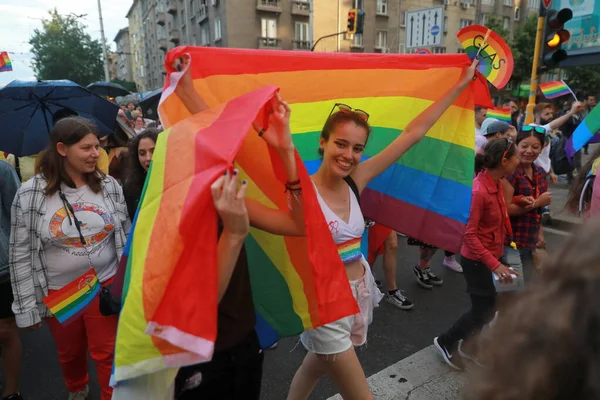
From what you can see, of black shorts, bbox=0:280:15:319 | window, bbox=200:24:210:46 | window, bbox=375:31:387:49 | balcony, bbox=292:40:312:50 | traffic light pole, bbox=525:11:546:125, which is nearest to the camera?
black shorts, bbox=0:280:15:319

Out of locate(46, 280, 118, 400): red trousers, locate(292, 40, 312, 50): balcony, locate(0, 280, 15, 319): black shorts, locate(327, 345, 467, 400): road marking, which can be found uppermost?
locate(292, 40, 312, 50): balcony

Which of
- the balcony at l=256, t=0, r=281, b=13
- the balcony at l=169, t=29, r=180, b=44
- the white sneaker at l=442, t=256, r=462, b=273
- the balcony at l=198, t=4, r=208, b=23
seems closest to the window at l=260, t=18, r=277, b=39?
the balcony at l=256, t=0, r=281, b=13

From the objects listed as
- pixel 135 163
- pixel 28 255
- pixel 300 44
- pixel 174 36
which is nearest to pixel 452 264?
pixel 135 163

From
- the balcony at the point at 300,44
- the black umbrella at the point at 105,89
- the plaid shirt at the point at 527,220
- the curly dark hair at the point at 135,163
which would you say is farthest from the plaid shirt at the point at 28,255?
the balcony at the point at 300,44

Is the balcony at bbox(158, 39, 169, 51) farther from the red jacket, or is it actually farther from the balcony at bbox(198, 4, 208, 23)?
the red jacket

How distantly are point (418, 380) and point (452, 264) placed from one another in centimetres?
234

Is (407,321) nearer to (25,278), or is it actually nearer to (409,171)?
(409,171)

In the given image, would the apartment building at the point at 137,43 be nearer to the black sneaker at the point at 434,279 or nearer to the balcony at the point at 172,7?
the balcony at the point at 172,7

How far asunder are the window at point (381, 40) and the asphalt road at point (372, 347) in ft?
89.9

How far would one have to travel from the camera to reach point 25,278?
2273 mm

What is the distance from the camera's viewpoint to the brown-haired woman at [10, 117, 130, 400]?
2.25m

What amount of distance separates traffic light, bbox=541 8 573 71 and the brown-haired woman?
719 cm

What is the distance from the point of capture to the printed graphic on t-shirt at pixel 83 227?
2.27 metres

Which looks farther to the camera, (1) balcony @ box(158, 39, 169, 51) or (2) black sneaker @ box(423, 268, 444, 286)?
(1) balcony @ box(158, 39, 169, 51)
